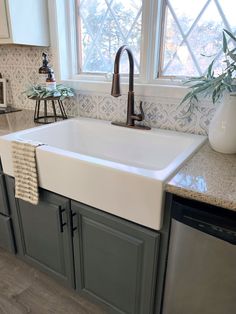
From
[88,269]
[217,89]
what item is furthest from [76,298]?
[217,89]

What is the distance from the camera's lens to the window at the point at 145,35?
120cm

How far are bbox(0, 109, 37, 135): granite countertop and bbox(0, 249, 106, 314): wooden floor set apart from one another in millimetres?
919

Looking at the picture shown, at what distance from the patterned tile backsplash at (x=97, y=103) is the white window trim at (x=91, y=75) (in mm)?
48

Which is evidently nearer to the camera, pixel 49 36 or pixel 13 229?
pixel 13 229

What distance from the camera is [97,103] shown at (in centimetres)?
155

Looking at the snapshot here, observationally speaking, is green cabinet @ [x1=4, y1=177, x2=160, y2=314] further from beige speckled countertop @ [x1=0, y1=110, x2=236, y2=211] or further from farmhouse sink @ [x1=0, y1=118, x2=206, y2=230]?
beige speckled countertop @ [x1=0, y1=110, x2=236, y2=211]

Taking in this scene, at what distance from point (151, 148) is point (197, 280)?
69 cm

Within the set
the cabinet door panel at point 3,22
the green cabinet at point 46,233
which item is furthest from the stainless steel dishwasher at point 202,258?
the cabinet door panel at point 3,22

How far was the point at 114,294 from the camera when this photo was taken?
42.5 inches

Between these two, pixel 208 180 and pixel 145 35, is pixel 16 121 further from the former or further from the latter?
pixel 208 180

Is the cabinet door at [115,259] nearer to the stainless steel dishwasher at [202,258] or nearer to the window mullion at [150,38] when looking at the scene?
the stainless steel dishwasher at [202,258]

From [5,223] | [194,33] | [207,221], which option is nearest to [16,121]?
[5,223]

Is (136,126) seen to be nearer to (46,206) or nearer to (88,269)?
(46,206)

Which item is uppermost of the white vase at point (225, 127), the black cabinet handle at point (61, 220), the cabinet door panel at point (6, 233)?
the white vase at point (225, 127)
